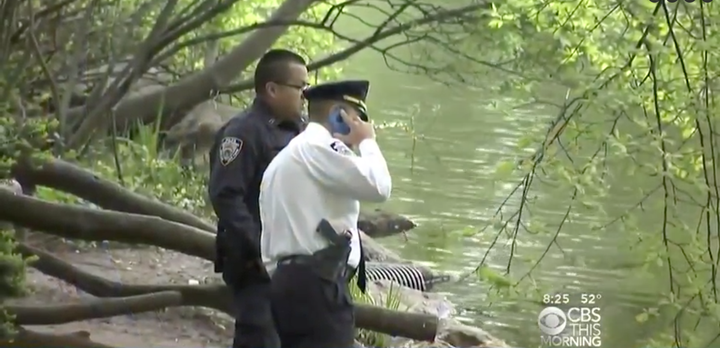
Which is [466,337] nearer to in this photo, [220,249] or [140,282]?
[140,282]

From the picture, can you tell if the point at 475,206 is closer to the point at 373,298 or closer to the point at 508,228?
the point at 373,298

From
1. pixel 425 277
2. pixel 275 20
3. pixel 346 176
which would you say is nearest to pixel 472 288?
pixel 425 277

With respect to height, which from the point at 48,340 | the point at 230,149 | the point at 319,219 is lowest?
the point at 48,340

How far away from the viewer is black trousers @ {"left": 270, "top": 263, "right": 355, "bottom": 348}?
2.24 meters

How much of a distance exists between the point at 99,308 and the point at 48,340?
0.19 meters

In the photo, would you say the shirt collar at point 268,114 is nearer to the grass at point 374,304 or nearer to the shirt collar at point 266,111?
the shirt collar at point 266,111

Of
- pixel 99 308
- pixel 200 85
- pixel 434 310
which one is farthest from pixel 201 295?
pixel 200 85

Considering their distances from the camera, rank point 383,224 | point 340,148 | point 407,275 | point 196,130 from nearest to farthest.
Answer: point 340,148 → point 407,275 → point 196,130 → point 383,224

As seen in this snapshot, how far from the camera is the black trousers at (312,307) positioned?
2.24 meters

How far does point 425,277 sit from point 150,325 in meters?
2.16

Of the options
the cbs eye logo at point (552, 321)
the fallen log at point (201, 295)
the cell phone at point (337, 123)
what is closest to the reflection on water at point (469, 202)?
the cbs eye logo at point (552, 321)

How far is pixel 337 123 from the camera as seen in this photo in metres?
2.29

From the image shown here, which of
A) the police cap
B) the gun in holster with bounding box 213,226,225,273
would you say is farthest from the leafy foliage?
the gun in holster with bounding box 213,226,225,273

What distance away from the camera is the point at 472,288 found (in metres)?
4.61
